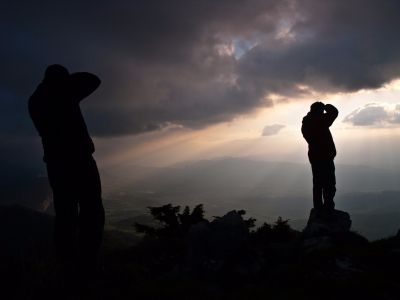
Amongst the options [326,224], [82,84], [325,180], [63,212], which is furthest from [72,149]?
[325,180]

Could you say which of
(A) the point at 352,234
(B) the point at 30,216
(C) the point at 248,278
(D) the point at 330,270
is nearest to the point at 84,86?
(C) the point at 248,278

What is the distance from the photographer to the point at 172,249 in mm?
10617

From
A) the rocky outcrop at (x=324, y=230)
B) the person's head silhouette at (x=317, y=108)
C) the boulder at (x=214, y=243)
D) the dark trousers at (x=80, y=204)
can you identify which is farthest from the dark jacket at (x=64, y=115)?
the person's head silhouette at (x=317, y=108)

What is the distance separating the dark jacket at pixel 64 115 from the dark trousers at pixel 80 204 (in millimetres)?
202

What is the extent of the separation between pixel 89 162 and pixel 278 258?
6.14 metres

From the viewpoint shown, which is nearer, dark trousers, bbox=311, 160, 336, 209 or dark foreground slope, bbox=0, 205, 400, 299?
dark foreground slope, bbox=0, 205, 400, 299

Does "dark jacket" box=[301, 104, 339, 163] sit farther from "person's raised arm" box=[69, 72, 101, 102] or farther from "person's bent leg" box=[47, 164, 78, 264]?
"person's bent leg" box=[47, 164, 78, 264]

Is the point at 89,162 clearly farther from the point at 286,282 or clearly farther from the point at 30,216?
the point at 30,216

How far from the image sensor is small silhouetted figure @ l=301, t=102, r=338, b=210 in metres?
15.3

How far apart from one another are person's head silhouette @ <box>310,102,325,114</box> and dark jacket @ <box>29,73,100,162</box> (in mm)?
10886

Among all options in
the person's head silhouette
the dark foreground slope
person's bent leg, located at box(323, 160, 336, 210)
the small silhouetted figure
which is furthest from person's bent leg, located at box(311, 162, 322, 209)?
the dark foreground slope

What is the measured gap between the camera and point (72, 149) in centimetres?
659

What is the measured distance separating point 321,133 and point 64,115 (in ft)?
38.1

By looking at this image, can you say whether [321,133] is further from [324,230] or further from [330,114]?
[324,230]
